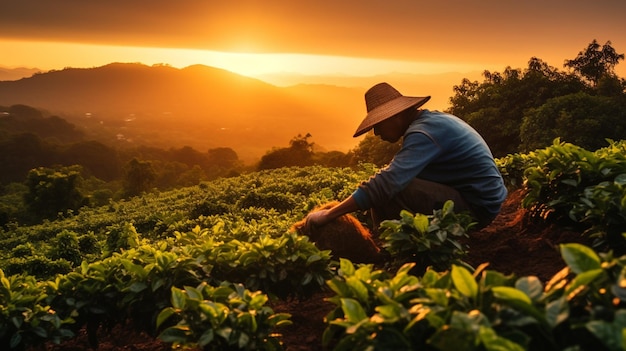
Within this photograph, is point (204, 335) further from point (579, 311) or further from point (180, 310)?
point (579, 311)

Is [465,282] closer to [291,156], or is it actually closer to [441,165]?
[441,165]

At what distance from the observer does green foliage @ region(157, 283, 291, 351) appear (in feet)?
8.32

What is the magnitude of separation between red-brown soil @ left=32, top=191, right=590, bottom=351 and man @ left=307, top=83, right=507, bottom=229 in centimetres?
40

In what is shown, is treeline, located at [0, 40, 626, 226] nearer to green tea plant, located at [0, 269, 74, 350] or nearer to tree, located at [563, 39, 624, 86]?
tree, located at [563, 39, 624, 86]

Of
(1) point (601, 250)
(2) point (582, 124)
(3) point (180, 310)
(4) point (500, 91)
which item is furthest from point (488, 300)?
(4) point (500, 91)

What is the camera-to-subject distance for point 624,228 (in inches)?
137

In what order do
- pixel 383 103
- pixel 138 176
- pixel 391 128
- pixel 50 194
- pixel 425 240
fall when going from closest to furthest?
pixel 425 240 < pixel 391 128 < pixel 383 103 < pixel 50 194 < pixel 138 176

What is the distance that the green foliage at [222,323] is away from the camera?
2.54 metres

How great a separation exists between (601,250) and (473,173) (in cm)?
130

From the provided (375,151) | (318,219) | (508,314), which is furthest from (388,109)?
(375,151)

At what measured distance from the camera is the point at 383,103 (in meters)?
4.94

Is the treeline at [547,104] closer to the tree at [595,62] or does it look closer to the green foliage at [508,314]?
the tree at [595,62]

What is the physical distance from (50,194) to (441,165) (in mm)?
38637

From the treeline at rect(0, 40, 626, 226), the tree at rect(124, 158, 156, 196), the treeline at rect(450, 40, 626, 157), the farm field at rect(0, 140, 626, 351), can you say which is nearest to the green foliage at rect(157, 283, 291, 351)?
the farm field at rect(0, 140, 626, 351)
